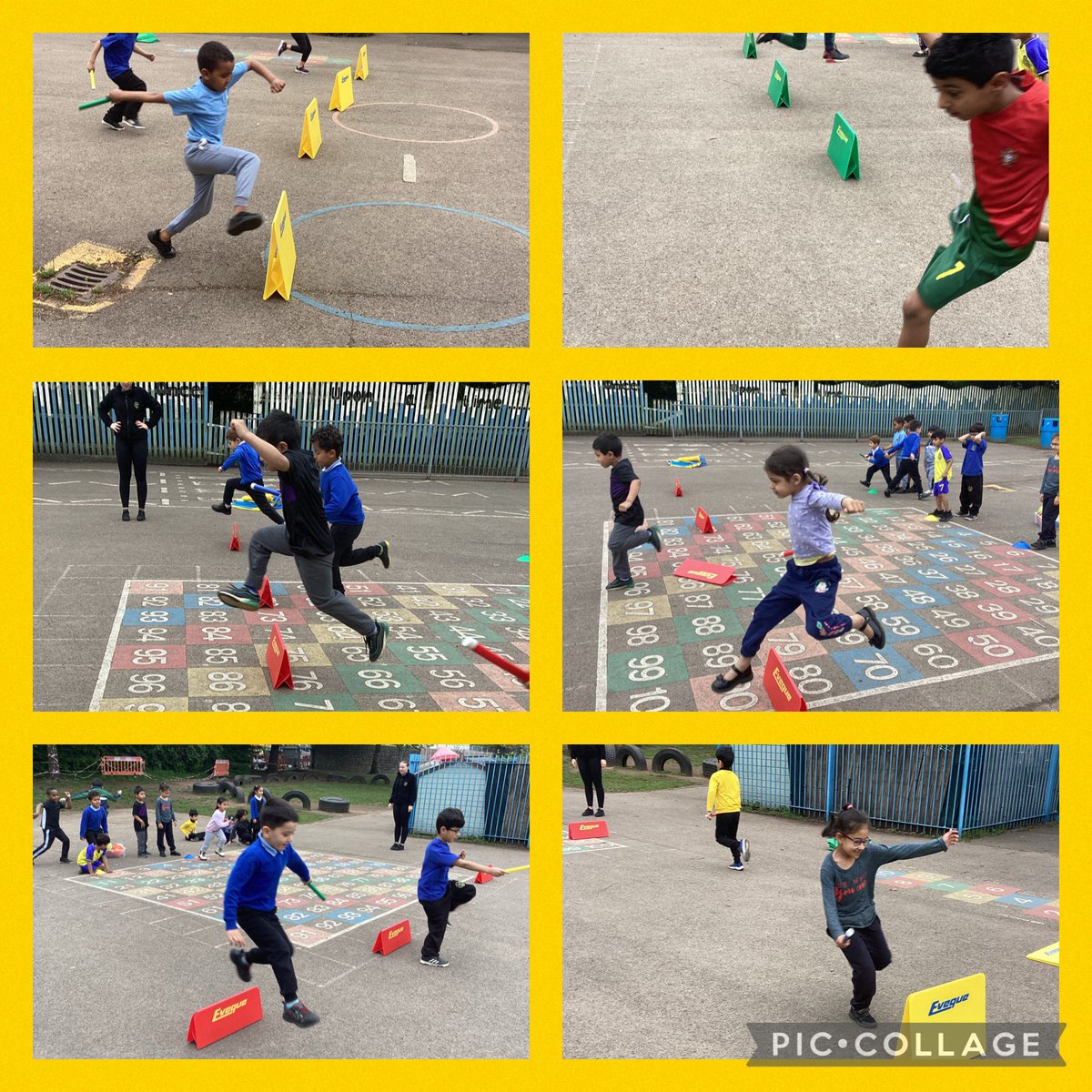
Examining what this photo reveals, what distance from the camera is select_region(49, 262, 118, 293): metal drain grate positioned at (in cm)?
747

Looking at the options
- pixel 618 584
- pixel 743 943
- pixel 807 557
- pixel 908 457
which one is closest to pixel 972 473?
pixel 908 457

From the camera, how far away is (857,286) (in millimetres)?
7453

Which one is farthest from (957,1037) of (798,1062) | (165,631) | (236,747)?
(236,747)

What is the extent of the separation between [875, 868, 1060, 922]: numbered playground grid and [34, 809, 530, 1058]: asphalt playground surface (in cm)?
360

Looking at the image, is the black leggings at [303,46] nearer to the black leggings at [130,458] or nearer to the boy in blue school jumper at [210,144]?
the black leggings at [130,458]

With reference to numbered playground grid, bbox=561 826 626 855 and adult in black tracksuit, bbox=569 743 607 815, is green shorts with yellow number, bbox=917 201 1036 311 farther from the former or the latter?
adult in black tracksuit, bbox=569 743 607 815

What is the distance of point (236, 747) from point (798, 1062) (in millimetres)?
17836

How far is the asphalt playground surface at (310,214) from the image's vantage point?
287 inches

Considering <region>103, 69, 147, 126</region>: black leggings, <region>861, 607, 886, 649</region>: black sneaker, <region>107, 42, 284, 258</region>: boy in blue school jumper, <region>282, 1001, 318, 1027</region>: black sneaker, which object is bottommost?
<region>282, 1001, 318, 1027</region>: black sneaker

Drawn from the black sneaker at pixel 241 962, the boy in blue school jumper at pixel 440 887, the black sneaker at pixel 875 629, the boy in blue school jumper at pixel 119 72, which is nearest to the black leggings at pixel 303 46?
the boy in blue school jumper at pixel 119 72

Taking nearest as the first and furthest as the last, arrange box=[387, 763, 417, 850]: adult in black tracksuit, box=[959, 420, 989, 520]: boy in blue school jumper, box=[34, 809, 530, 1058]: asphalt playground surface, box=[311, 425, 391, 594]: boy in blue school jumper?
box=[34, 809, 530, 1058]: asphalt playground surface
box=[311, 425, 391, 594]: boy in blue school jumper
box=[959, 420, 989, 520]: boy in blue school jumper
box=[387, 763, 417, 850]: adult in black tracksuit

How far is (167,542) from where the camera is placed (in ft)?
36.8

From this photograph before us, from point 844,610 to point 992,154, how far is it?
4707mm

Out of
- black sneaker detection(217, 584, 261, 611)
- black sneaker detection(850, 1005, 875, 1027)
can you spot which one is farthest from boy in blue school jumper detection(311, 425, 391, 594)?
black sneaker detection(850, 1005, 875, 1027)
